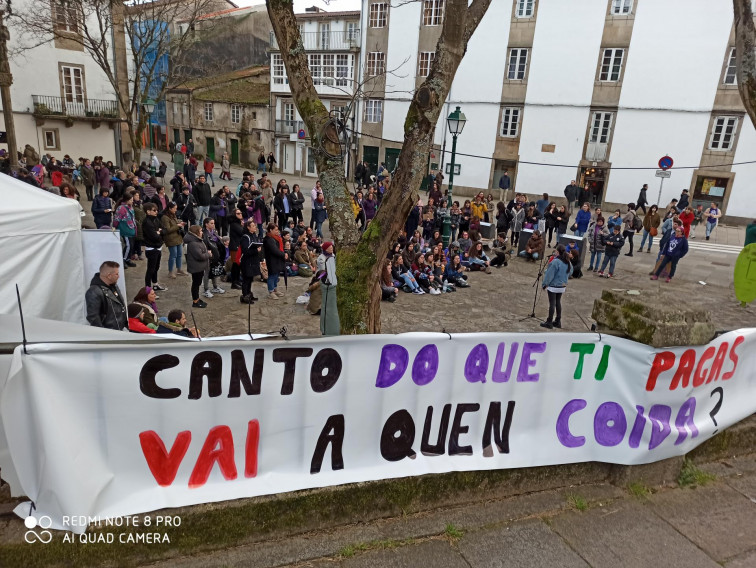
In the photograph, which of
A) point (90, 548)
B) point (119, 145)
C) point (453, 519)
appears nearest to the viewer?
point (90, 548)

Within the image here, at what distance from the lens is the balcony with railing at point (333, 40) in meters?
35.7

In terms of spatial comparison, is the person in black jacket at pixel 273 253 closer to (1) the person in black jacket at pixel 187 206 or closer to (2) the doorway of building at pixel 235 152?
(1) the person in black jacket at pixel 187 206

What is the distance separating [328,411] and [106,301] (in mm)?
4137

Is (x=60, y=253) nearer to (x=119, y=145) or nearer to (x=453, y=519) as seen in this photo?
(x=453, y=519)

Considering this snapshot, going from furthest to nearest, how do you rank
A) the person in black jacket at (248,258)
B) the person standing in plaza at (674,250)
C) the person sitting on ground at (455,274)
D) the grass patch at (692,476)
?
1. the person standing in plaza at (674,250)
2. the person sitting on ground at (455,274)
3. the person in black jacket at (248,258)
4. the grass patch at (692,476)

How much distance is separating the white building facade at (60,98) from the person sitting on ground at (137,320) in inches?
976

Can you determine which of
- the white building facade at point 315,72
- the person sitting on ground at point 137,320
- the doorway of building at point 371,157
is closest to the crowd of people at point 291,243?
the person sitting on ground at point 137,320

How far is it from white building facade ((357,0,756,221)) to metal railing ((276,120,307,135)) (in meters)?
7.89

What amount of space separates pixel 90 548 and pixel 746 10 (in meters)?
11.5

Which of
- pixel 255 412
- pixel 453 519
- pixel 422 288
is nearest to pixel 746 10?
pixel 422 288

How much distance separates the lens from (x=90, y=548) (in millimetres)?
3182

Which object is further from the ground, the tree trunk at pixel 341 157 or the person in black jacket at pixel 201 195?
the tree trunk at pixel 341 157

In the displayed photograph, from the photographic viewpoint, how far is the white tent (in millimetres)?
6641

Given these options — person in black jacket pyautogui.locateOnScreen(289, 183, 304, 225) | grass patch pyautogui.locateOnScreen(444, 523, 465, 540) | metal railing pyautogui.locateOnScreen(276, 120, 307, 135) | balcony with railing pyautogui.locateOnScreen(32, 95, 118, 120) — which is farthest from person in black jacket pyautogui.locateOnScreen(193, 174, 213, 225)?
metal railing pyautogui.locateOnScreen(276, 120, 307, 135)
